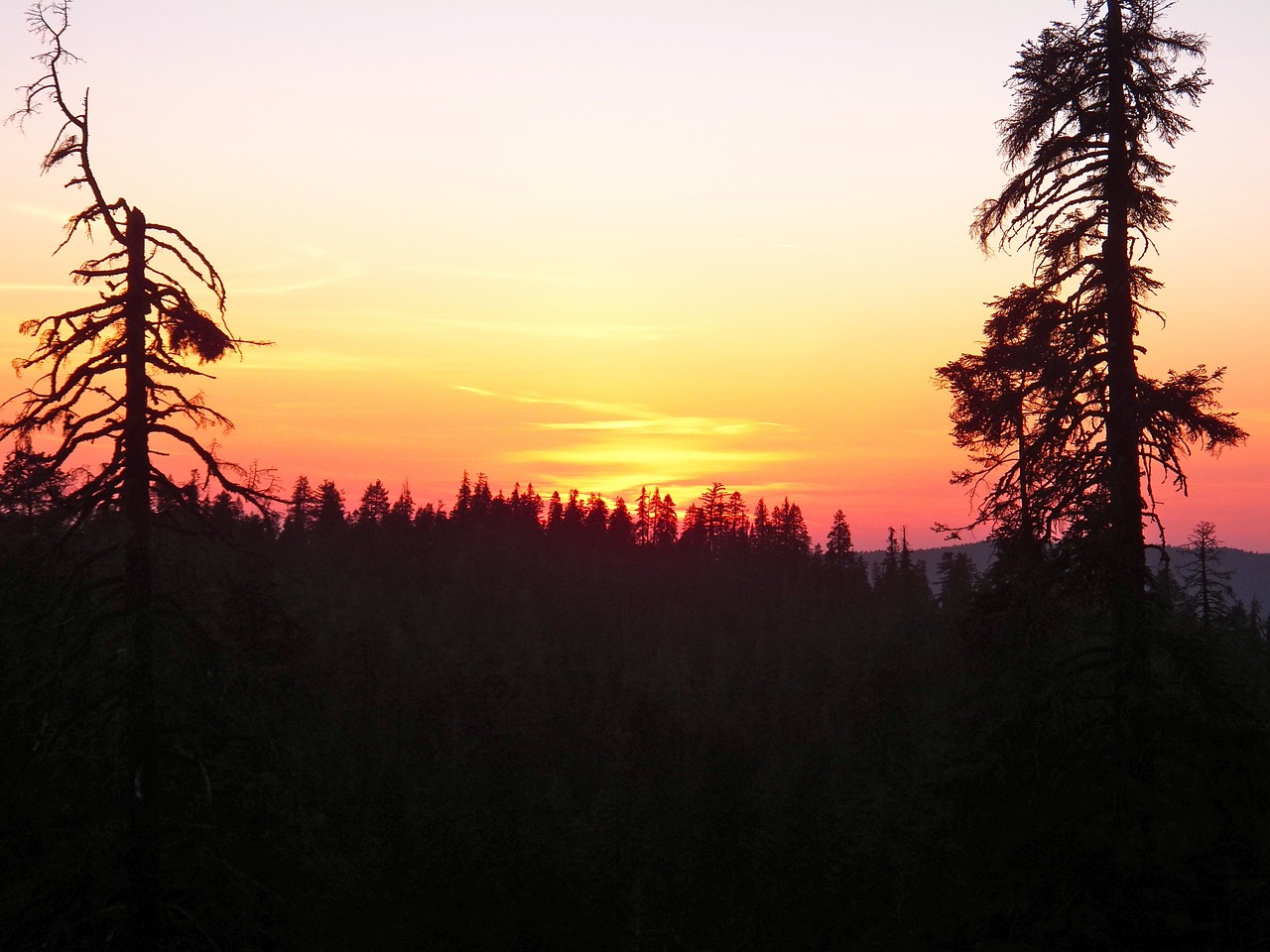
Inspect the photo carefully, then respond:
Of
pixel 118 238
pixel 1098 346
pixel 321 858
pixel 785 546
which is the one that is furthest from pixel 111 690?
pixel 785 546

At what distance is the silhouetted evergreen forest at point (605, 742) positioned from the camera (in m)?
14.4

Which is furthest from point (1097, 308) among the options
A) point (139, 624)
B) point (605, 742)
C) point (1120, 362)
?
point (605, 742)

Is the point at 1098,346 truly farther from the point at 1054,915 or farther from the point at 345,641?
the point at 345,641

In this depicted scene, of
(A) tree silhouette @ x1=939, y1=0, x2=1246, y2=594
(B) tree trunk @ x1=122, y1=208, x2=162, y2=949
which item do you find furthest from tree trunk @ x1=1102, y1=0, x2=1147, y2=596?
(B) tree trunk @ x1=122, y1=208, x2=162, y2=949

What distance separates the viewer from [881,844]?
5456 cm

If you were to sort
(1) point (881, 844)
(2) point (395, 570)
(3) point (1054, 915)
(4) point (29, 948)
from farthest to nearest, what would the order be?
(2) point (395, 570) → (1) point (881, 844) → (3) point (1054, 915) → (4) point (29, 948)

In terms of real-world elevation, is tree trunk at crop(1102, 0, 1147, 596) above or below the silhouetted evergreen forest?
above

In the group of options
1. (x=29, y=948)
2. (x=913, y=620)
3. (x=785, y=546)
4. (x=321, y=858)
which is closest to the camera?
(x=29, y=948)

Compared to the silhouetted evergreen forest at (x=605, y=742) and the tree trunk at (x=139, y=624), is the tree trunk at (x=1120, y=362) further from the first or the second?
the tree trunk at (x=139, y=624)

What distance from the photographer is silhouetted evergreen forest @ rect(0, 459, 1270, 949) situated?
1444cm

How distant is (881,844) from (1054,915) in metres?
42.6

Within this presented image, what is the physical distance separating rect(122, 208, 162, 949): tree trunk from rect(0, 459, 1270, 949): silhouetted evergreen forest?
0.28 meters

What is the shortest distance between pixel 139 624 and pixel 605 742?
3377 inches

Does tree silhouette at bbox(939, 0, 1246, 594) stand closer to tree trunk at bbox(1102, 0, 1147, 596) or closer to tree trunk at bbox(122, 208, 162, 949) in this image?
tree trunk at bbox(1102, 0, 1147, 596)
